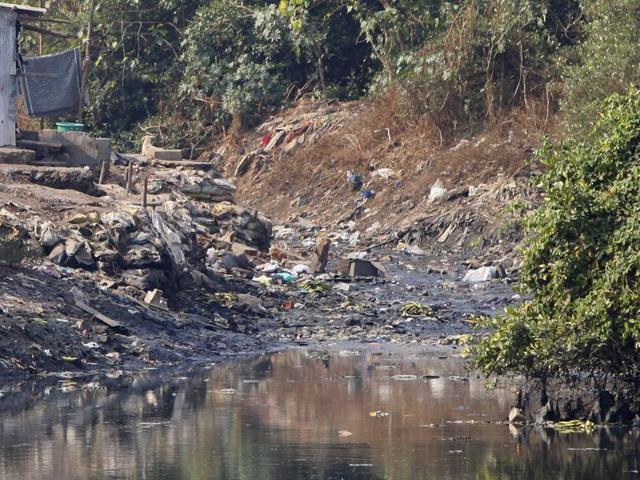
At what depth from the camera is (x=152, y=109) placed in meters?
33.1

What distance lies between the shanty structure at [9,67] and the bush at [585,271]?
12.0 metres

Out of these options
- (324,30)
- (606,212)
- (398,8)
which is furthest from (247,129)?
(606,212)

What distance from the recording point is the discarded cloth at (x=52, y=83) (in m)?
21.8

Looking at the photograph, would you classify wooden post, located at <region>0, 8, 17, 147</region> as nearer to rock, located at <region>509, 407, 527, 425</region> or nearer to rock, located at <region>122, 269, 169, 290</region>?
rock, located at <region>122, 269, 169, 290</region>

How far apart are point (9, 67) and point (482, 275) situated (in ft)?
25.0

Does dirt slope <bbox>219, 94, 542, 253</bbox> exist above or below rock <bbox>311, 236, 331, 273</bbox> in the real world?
above

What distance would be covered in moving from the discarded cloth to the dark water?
1106 cm

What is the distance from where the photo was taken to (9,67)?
20109mm

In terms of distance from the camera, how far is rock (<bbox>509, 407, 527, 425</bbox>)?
9.52m

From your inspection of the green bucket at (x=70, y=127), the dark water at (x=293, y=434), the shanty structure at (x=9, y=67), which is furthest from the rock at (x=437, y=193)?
the dark water at (x=293, y=434)

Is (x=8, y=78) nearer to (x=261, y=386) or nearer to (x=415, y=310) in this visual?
(x=415, y=310)

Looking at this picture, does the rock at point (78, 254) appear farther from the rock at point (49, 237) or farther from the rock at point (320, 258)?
the rock at point (320, 258)

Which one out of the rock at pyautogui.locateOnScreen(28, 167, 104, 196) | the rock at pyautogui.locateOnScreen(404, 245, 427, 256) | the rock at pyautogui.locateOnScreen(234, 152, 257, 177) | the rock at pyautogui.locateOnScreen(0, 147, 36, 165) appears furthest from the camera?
the rock at pyautogui.locateOnScreen(234, 152, 257, 177)

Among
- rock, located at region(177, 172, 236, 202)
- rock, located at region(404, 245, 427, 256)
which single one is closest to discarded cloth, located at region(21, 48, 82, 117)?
rock, located at region(177, 172, 236, 202)
